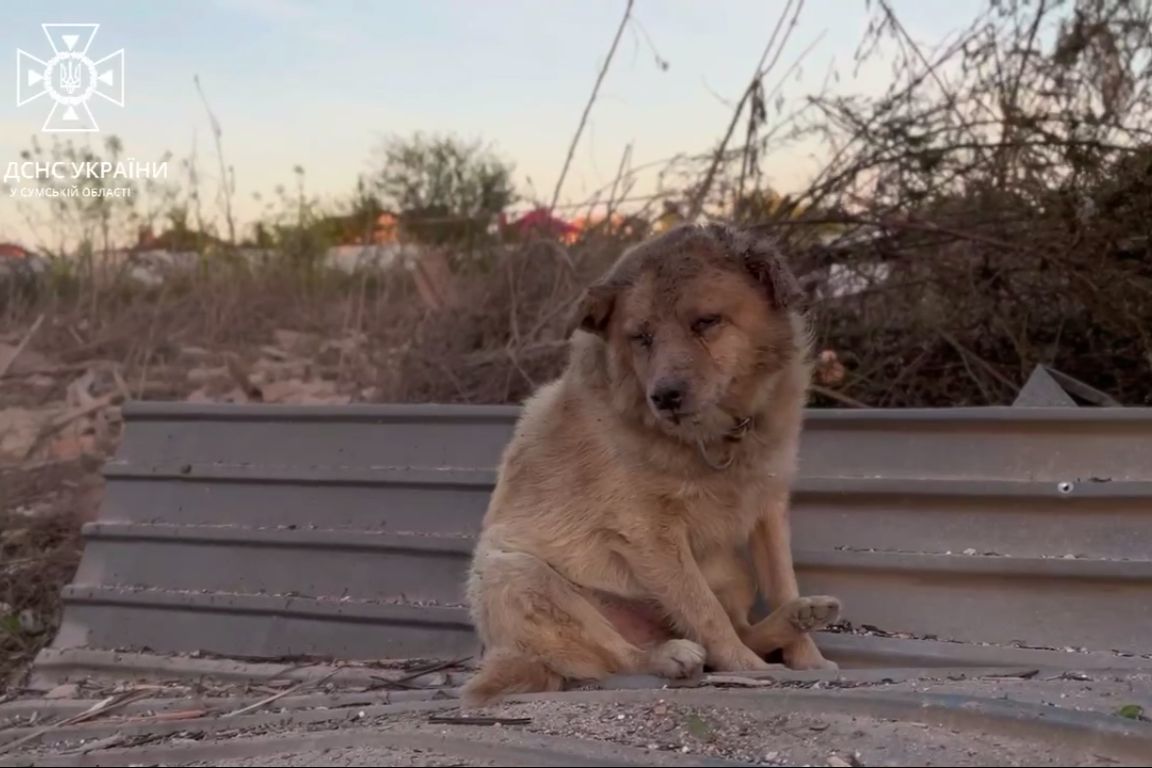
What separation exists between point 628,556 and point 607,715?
882mm

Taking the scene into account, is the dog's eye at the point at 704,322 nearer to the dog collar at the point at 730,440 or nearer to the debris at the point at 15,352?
the dog collar at the point at 730,440

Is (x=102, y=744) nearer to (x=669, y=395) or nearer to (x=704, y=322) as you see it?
(x=669, y=395)

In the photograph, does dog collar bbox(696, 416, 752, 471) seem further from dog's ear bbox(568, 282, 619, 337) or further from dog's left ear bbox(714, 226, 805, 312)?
dog's ear bbox(568, 282, 619, 337)

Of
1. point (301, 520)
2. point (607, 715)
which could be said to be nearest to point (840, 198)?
point (301, 520)

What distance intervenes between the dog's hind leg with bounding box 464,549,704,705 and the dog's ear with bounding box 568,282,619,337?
82 centimetres

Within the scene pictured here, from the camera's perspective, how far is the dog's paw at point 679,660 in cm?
393

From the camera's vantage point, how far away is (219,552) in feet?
18.5

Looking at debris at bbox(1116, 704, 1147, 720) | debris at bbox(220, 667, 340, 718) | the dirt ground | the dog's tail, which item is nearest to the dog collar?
the dirt ground

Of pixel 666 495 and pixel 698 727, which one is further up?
pixel 666 495

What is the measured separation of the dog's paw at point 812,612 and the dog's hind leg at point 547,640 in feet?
1.13

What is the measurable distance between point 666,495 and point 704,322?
60 centimetres

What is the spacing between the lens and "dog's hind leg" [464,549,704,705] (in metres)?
3.97

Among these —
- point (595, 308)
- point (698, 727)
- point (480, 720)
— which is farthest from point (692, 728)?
point (595, 308)

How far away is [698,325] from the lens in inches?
161
